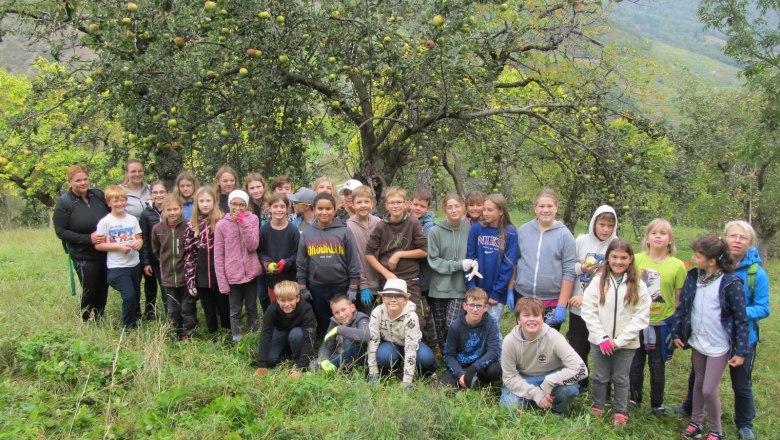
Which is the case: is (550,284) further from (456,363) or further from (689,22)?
(689,22)

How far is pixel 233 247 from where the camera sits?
4.65m

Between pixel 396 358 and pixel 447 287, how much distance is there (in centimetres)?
77

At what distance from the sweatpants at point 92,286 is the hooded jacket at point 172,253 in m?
0.59

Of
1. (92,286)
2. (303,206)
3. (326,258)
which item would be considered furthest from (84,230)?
(326,258)

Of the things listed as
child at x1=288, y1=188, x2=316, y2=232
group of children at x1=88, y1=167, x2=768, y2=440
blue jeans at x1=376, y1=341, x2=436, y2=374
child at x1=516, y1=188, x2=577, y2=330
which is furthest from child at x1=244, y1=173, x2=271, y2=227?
child at x1=516, y1=188, x2=577, y2=330

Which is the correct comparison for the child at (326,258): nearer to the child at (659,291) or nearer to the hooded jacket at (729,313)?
the child at (659,291)

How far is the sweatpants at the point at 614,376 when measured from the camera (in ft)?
12.3

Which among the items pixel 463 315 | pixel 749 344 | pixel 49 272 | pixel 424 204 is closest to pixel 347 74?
pixel 424 204

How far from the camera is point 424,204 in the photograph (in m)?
4.94

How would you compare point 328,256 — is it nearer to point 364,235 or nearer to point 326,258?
point 326,258

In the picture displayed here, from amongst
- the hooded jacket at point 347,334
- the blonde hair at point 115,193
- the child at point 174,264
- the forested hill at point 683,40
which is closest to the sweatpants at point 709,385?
the hooded jacket at point 347,334

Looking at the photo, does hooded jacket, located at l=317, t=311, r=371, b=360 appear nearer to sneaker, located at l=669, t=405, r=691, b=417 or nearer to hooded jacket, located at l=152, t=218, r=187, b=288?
hooded jacket, located at l=152, t=218, r=187, b=288

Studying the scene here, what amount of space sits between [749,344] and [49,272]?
8.70 metres

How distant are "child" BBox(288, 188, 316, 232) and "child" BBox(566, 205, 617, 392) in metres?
2.30
